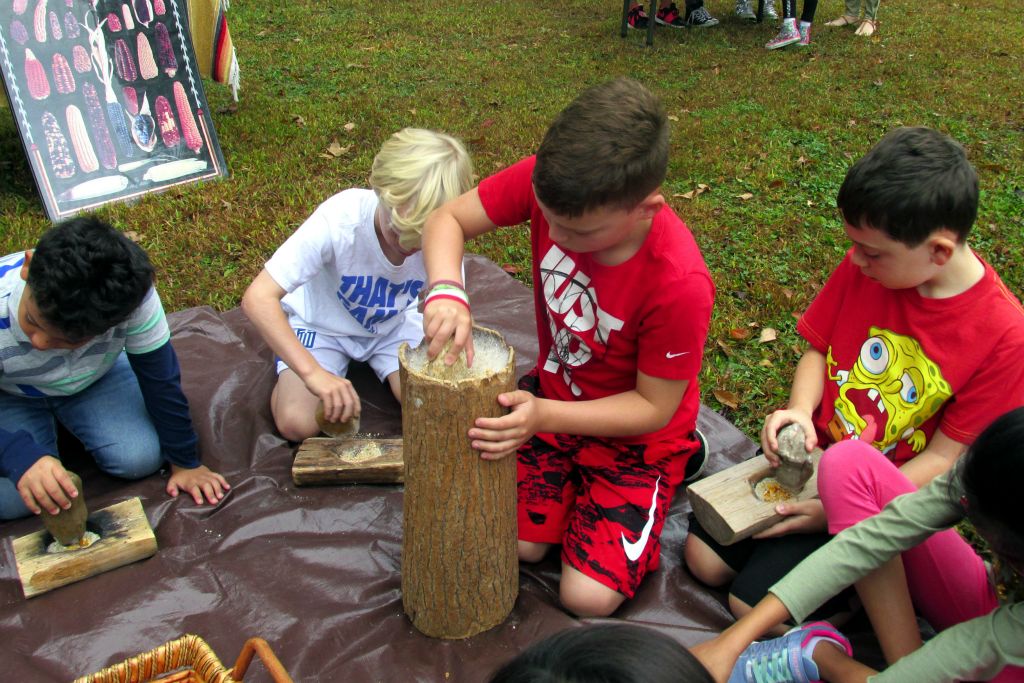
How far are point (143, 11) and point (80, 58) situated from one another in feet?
1.37

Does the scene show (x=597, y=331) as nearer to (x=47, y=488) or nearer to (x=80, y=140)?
(x=47, y=488)

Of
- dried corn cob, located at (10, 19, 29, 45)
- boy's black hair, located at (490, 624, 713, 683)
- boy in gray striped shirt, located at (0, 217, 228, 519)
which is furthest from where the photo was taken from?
dried corn cob, located at (10, 19, 29, 45)

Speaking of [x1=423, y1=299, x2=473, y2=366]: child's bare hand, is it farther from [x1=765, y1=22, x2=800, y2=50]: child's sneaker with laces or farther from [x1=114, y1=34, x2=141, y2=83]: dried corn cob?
[x1=765, y1=22, x2=800, y2=50]: child's sneaker with laces

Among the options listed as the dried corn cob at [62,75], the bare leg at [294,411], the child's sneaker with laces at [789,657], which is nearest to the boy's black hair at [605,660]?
the child's sneaker with laces at [789,657]

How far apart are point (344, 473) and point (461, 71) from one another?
16.0ft

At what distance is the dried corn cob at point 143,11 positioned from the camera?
4254mm

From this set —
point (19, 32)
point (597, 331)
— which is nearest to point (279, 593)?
point (597, 331)

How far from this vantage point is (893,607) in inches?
73.1

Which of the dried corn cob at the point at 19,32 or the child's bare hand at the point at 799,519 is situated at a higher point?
the dried corn cob at the point at 19,32

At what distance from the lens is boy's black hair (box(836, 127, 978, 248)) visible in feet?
6.08

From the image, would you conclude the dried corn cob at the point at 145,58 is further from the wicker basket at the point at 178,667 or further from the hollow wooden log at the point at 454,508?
the wicker basket at the point at 178,667

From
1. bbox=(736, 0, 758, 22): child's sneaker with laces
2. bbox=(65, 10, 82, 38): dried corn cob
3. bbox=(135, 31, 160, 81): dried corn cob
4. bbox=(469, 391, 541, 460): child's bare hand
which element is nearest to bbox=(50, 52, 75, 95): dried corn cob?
bbox=(65, 10, 82, 38): dried corn cob

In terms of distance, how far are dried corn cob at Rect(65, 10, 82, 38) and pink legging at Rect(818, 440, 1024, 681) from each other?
406 centimetres

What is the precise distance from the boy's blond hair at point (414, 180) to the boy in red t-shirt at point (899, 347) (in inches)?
43.3
